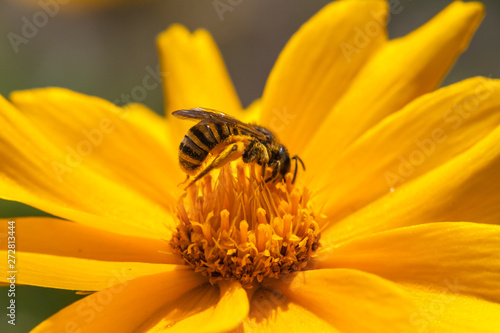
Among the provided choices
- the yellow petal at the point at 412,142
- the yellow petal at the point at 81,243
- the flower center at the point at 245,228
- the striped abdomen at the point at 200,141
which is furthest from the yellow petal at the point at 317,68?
the yellow petal at the point at 81,243

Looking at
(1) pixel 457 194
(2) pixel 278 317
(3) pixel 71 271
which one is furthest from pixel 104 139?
(1) pixel 457 194

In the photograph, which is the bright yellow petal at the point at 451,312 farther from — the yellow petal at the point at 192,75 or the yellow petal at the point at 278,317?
the yellow petal at the point at 192,75

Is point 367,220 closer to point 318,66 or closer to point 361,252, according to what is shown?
point 361,252

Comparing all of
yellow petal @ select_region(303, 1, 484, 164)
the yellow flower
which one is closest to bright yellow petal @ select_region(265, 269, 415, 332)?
the yellow flower

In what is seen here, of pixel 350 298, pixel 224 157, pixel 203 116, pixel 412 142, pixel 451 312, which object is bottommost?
pixel 451 312

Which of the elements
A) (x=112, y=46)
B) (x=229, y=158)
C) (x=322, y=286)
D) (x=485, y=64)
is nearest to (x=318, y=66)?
(x=229, y=158)

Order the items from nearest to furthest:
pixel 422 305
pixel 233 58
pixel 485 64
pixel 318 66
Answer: pixel 422 305 → pixel 318 66 → pixel 485 64 → pixel 233 58

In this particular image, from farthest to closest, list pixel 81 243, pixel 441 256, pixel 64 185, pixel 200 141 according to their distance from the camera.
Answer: pixel 64 185 → pixel 81 243 → pixel 200 141 → pixel 441 256

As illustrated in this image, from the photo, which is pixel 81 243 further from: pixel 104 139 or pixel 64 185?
pixel 104 139
